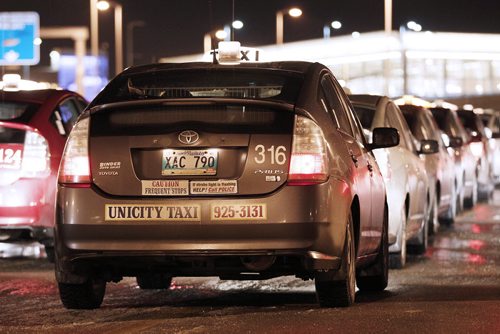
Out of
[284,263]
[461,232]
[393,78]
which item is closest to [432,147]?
[461,232]

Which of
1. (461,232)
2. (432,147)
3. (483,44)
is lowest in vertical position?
(461,232)

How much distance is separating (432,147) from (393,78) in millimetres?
65886

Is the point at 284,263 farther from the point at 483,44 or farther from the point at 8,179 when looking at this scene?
the point at 483,44

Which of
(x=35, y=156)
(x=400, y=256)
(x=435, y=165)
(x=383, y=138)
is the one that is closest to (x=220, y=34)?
(x=435, y=165)

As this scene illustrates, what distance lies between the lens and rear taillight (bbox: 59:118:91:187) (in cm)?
800

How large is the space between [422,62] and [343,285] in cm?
7024

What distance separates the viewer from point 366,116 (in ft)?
42.0

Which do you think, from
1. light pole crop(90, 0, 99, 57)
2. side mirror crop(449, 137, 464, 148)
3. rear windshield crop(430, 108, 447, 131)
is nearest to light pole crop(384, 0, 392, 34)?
light pole crop(90, 0, 99, 57)

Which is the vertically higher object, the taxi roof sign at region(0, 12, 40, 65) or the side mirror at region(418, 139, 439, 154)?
the taxi roof sign at region(0, 12, 40, 65)

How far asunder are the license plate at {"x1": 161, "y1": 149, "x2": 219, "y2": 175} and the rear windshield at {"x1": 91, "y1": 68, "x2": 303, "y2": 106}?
0.51 meters

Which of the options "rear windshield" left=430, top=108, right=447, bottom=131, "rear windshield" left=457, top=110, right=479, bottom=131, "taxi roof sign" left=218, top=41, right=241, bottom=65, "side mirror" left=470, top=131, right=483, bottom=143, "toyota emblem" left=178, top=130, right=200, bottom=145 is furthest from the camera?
"rear windshield" left=457, top=110, right=479, bottom=131

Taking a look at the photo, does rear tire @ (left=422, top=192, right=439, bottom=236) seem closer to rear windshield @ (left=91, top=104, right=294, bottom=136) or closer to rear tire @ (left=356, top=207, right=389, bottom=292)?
rear tire @ (left=356, top=207, right=389, bottom=292)

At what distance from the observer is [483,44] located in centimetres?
8000

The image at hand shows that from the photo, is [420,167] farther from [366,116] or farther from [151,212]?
[151,212]
